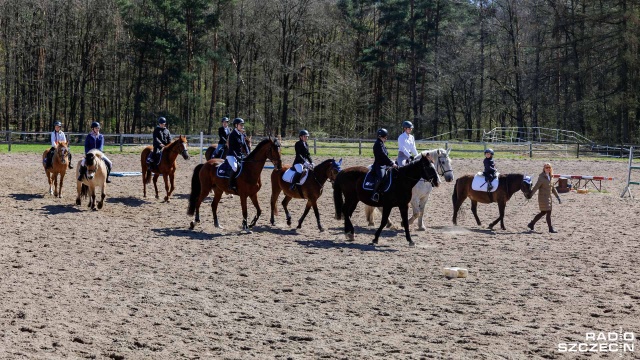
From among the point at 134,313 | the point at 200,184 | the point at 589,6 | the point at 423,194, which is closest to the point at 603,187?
the point at 423,194

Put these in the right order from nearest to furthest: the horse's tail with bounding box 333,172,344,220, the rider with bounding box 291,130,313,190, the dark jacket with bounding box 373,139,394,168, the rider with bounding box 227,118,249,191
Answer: the dark jacket with bounding box 373,139,394,168
the horse's tail with bounding box 333,172,344,220
the rider with bounding box 227,118,249,191
the rider with bounding box 291,130,313,190

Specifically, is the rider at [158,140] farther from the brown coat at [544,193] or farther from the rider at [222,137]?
the brown coat at [544,193]

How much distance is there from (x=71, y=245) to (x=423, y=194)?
7733mm

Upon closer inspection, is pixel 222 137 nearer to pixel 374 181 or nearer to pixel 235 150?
pixel 235 150

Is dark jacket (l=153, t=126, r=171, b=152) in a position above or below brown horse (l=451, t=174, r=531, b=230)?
above

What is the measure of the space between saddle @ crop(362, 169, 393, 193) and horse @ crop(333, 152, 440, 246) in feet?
0.21

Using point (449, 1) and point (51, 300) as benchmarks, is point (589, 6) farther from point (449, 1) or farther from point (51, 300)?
point (51, 300)

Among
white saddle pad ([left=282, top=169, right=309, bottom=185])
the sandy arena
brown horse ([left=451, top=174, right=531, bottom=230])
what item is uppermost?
white saddle pad ([left=282, top=169, right=309, bottom=185])

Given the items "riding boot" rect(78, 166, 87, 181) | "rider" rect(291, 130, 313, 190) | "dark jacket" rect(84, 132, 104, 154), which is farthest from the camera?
"dark jacket" rect(84, 132, 104, 154)

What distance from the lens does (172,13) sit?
1959 inches

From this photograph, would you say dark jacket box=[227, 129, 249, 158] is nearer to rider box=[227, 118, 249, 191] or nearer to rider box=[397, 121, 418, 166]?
rider box=[227, 118, 249, 191]

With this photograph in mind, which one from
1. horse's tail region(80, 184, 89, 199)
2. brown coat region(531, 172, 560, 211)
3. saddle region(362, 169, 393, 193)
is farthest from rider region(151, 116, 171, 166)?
brown coat region(531, 172, 560, 211)

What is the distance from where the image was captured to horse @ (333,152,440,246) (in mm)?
13789

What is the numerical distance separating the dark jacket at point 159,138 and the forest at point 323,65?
28943 millimetres
